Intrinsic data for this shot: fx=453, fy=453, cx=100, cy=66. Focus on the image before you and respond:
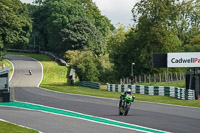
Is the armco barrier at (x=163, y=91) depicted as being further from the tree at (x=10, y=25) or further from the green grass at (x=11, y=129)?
the tree at (x=10, y=25)

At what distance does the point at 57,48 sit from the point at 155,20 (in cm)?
2928

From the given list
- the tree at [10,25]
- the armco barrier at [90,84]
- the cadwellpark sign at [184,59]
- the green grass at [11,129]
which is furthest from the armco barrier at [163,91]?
the tree at [10,25]

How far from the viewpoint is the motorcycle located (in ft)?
73.7

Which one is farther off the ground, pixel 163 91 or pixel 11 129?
pixel 163 91

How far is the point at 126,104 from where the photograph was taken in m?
22.9

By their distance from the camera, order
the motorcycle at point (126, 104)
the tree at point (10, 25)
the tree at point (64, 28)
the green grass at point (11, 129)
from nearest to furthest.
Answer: the green grass at point (11, 129), the motorcycle at point (126, 104), the tree at point (10, 25), the tree at point (64, 28)

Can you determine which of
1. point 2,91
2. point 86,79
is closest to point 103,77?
point 86,79

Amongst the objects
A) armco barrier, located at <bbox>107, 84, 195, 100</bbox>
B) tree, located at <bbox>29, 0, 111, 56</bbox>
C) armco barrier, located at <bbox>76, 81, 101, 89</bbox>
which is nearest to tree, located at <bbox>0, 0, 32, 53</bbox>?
armco barrier, located at <bbox>76, 81, 101, 89</bbox>

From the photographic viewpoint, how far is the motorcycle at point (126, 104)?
22453mm

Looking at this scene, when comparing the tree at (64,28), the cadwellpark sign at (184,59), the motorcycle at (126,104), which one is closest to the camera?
the motorcycle at (126,104)

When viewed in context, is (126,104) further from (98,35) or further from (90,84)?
(98,35)

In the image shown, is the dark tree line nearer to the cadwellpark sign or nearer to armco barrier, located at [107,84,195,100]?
armco barrier, located at [107,84,195,100]

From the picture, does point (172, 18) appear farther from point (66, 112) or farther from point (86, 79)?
point (66, 112)

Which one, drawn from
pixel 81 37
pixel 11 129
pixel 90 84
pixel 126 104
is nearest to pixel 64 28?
pixel 81 37
